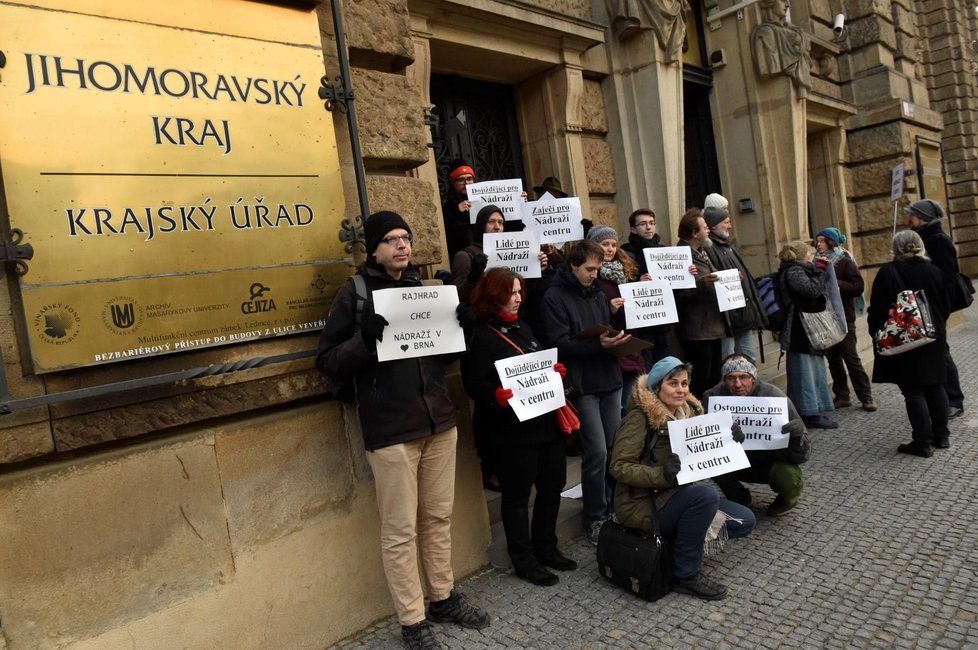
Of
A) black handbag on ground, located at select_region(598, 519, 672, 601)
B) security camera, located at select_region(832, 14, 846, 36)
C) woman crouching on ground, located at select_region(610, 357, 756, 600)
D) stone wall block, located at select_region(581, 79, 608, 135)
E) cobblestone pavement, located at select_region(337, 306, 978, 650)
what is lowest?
cobblestone pavement, located at select_region(337, 306, 978, 650)

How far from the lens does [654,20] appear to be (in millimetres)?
6570

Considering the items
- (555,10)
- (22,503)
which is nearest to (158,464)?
(22,503)

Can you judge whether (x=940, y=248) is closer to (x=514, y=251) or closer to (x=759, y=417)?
(x=759, y=417)

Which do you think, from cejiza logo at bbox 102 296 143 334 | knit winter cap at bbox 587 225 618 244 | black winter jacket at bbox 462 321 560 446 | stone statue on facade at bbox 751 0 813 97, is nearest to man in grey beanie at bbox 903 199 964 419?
stone statue on facade at bbox 751 0 813 97

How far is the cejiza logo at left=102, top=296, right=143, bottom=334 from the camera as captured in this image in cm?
263

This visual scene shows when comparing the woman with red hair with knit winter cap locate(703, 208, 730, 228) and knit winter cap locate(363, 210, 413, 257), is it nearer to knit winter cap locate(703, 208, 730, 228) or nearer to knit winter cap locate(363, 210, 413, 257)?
knit winter cap locate(363, 210, 413, 257)

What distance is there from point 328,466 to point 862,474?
3.74 m

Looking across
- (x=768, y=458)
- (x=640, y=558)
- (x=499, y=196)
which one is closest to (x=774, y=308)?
(x=768, y=458)

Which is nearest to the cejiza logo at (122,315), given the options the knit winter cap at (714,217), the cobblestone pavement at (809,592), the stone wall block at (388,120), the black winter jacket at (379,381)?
the black winter jacket at (379,381)

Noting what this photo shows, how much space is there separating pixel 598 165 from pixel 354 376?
4.47 m

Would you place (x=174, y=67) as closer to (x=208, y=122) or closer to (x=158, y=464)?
(x=208, y=122)

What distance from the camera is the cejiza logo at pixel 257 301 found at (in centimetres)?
301

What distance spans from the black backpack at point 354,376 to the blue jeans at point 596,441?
141 cm

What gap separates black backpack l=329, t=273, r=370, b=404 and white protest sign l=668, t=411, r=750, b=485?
1.54 meters
